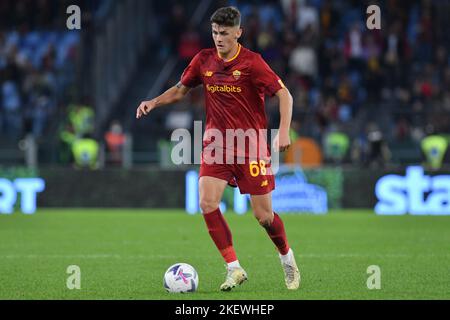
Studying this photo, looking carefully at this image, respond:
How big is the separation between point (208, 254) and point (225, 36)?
3890mm

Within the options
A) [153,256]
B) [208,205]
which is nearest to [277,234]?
[208,205]

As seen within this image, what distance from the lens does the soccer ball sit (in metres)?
8.80

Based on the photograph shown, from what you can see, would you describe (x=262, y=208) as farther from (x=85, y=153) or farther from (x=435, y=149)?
(x=85, y=153)

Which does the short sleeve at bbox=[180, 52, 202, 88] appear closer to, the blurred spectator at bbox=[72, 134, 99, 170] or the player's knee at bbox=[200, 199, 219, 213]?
the player's knee at bbox=[200, 199, 219, 213]

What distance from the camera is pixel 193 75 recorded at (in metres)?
9.28

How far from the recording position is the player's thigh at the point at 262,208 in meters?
9.00

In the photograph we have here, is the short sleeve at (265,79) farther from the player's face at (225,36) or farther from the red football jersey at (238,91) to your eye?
the player's face at (225,36)

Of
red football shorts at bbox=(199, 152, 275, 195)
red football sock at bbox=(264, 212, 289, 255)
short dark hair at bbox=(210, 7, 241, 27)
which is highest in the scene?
short dark hair at bbox=(210, 7, 241, 27)

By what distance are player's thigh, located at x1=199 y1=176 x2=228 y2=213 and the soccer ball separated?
53cm

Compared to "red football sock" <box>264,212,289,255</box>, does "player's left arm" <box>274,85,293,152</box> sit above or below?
above

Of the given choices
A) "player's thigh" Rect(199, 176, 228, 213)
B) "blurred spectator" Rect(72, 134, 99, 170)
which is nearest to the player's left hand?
"player's thigh" Rect(199, 176, 228, 213)

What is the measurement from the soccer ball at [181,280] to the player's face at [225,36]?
5.74 ft

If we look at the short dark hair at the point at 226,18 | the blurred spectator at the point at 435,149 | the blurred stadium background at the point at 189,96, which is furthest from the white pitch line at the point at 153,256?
the blurred spectator at the point at 435,149

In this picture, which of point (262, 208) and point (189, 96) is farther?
point (189, 96)
